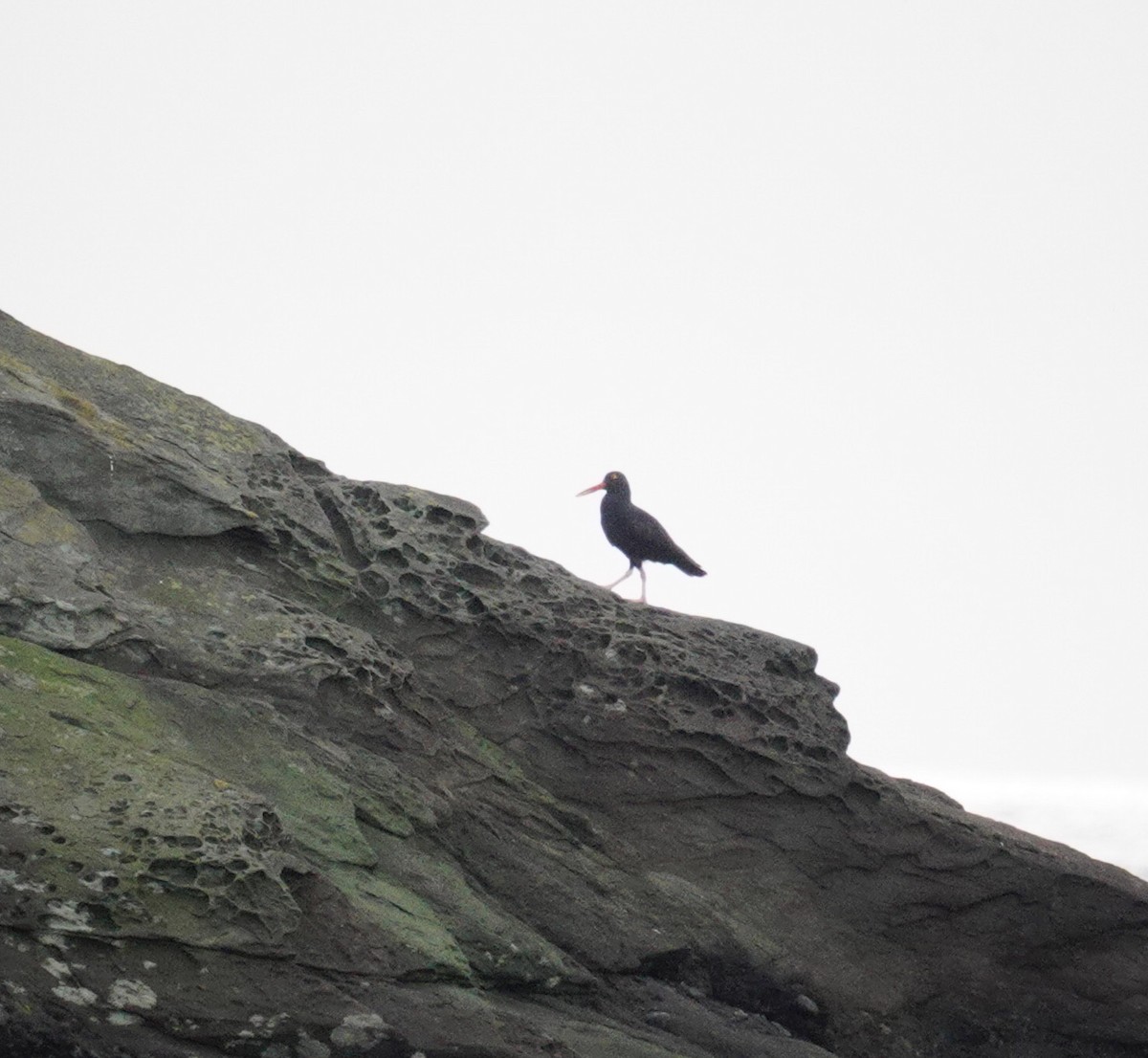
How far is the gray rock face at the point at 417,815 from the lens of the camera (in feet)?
27.5

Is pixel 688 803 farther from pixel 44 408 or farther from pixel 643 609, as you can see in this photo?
pixel 44 408

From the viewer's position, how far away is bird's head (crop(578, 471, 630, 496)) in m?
18.5

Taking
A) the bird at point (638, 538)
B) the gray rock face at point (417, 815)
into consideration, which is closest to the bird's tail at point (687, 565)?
the bird at point (638, 538)

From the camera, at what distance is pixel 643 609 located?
1454 cm

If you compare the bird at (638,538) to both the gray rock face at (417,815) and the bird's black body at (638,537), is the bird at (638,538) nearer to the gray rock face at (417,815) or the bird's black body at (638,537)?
the bird's black body at (638,537)

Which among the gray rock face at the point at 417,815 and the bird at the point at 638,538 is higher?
the bird at the point at 638,538

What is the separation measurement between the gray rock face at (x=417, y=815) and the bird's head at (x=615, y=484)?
4061 mm

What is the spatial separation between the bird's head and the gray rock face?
4.06m

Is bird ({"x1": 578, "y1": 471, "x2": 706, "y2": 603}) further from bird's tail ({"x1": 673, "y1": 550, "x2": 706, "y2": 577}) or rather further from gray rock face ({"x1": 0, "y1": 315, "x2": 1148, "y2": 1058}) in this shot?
gray rock face ({"x1": 0, "y1": 315, "x2": 1148, "y2": 1058})

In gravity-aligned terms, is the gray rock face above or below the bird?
below

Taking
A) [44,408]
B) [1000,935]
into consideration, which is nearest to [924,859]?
[1000,935]

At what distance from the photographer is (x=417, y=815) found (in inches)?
433

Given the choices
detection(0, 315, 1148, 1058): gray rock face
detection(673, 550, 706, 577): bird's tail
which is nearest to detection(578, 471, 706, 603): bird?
detection(673, 550, 706, 577): bird's tail

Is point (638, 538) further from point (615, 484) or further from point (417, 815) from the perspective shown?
point (417, 815)
